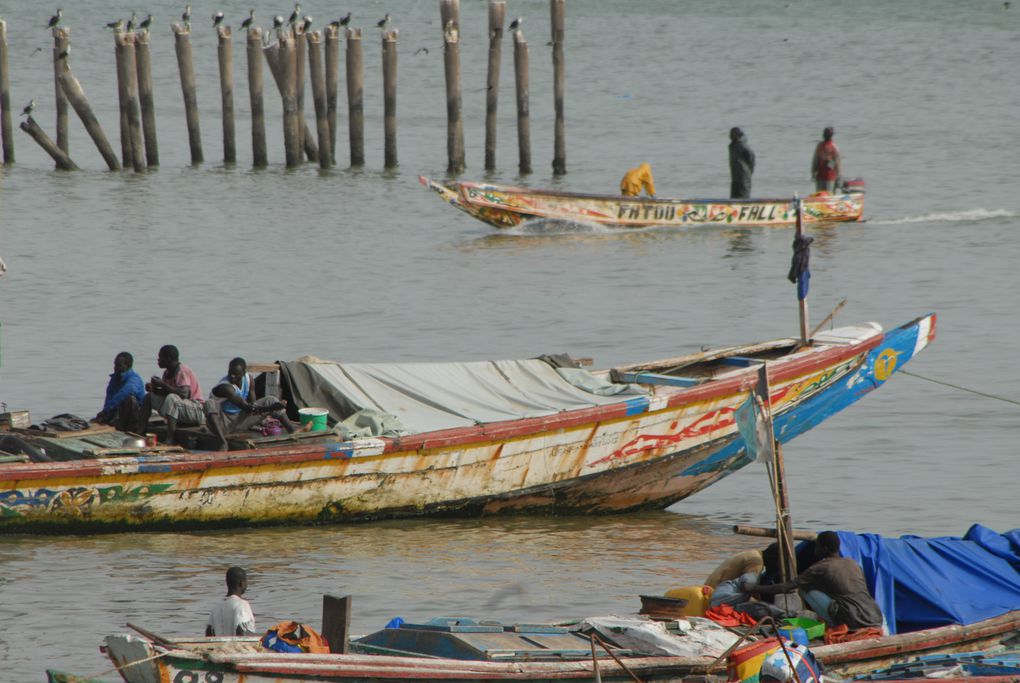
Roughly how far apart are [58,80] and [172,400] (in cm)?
1994

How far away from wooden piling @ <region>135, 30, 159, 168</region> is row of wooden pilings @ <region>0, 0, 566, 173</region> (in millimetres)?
18


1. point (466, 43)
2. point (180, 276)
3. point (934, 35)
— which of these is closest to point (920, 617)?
point (180, 276)

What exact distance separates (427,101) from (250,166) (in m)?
12.6

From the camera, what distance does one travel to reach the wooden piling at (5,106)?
29.6 m

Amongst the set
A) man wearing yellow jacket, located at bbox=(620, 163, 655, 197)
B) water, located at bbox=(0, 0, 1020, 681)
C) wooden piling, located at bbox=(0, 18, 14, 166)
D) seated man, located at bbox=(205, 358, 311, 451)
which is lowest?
water, located at bbox=(0, 0, 1020, 681)

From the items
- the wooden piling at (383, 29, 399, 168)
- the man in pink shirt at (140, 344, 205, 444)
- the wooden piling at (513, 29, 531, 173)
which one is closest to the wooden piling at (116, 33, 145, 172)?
the wooden piling at (383, 29, 399, 168)

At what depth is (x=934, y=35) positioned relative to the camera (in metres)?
58.6

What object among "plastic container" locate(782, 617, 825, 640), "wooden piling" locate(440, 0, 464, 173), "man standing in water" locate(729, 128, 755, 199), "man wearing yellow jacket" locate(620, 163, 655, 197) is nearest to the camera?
"plastic container" locate(782, 617, 825, 640)

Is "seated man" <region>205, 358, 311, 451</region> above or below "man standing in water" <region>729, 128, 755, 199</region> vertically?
below

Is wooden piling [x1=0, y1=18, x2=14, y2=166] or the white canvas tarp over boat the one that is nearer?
the white canvas tarp over boat

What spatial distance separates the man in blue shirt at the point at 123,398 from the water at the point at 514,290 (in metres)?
0.90

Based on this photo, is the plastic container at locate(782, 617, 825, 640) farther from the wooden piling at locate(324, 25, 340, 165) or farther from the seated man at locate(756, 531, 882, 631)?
the wooden piling at locate(324, 25, 340, 165)

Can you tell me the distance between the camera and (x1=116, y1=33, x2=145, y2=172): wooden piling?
95.6ft

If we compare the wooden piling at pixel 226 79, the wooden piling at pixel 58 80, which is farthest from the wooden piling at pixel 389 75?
the wooden piling at pixel 58 80
